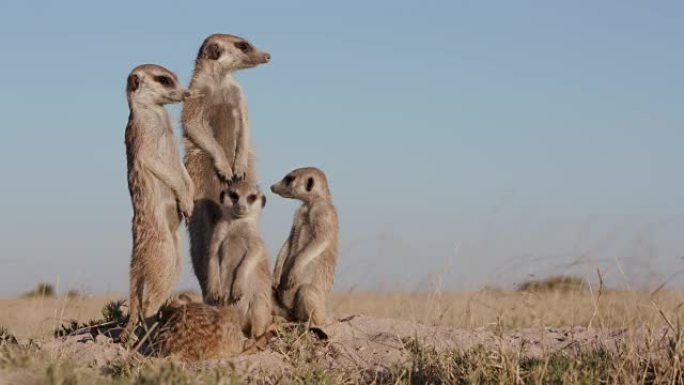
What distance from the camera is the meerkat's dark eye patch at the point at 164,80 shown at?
6.51m

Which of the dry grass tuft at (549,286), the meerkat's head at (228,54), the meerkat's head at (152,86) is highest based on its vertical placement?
the meerkat's head at (228,54)

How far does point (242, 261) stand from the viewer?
239 inches

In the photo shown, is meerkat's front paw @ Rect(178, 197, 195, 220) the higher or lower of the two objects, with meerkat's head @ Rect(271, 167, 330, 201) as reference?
lower

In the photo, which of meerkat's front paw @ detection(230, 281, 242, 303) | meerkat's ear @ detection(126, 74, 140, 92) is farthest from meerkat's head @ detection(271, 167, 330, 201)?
meerkat's ear @ detection(126, 74, 140, 92)

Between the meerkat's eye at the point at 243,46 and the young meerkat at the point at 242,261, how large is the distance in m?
1.30

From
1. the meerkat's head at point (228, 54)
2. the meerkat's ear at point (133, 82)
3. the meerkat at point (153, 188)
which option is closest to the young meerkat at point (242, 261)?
the meerkat at point (153, 188)

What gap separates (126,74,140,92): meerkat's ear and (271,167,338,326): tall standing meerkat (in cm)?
116

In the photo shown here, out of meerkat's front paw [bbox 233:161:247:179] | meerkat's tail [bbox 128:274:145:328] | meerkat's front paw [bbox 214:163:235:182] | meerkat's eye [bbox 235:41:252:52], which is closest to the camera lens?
meerkat's tail [bbox 128:274:145:328]

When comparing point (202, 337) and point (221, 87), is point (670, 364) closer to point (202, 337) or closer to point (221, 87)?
point (202, 337)

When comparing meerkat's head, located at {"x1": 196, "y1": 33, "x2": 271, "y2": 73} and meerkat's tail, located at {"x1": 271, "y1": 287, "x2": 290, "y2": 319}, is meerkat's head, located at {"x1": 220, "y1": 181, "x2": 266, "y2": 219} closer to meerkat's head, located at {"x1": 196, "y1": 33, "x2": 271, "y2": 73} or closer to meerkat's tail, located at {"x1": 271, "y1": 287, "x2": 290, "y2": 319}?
meerkat's tail, located at {"x1": 271, "y1": 287, "x2": 290, "y2": 319}

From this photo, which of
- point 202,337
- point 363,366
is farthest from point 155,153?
point 363,366

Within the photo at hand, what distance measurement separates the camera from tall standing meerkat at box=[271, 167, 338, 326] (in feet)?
20.4

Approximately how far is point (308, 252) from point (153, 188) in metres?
1.07

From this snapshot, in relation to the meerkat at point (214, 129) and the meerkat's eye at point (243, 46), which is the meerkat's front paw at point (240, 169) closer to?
the meerkat at point (214, 129)
